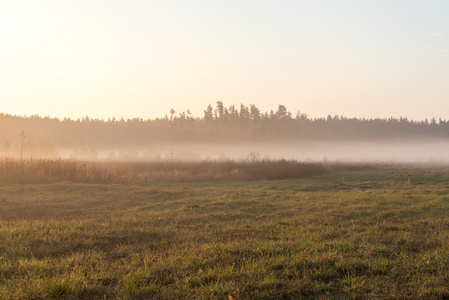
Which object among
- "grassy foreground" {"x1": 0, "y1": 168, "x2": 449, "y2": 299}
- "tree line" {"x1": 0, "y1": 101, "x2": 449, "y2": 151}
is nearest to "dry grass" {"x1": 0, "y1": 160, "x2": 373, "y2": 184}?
"grassy foreground" {"x1": 0, "y1": 168, "x2": 449, "y2": 299}

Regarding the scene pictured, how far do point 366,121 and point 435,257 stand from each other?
191 m

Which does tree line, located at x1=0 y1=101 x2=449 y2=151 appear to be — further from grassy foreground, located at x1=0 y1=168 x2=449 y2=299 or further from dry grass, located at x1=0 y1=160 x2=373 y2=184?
grassy foreground, located at x1=0 y1=168 x2=449 y2=299

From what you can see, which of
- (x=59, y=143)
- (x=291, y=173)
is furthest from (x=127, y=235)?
(x=59, y=143)

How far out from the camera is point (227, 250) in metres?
8.48

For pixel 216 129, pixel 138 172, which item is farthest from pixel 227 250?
pixel 216 129

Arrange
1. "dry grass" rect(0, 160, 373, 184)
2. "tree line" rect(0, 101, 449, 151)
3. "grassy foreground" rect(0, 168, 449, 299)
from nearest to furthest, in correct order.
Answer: "grassy foreground" rect(0, 168, 449, 299) < "dry grass" rect(0, 160, 373, 184) < "tree line" rect(0, 101, 449, 151)

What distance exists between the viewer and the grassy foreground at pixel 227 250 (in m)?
6.19

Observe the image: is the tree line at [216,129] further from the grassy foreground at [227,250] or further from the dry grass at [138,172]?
the grassy foreground at [227,250]

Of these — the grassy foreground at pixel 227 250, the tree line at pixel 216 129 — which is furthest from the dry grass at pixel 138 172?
the tree line at pixel 216 129

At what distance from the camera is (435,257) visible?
7.80m

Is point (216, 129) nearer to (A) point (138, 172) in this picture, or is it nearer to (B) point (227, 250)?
(A) point (138, 172)

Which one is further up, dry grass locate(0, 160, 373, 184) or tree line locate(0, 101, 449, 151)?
tree line locate(0, 101, 449, 151)

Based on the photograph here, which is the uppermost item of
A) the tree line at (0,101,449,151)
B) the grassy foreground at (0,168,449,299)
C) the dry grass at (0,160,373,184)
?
the tree line at (0,101,449,151)

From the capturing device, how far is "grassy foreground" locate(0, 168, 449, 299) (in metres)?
6.19
